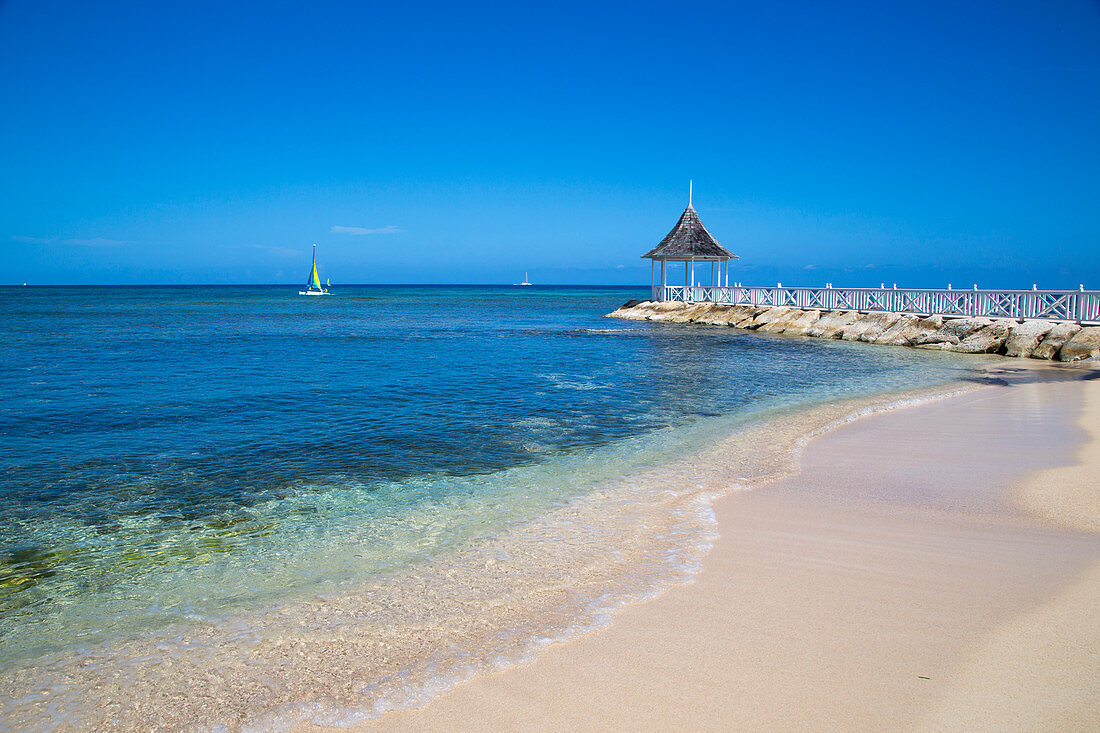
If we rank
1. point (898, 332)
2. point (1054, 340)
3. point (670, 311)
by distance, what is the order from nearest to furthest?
1. point (1054, 340)
2. point (898, 332)
3. point (670, 311)

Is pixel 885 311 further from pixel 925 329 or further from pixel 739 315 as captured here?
pixel 739 315

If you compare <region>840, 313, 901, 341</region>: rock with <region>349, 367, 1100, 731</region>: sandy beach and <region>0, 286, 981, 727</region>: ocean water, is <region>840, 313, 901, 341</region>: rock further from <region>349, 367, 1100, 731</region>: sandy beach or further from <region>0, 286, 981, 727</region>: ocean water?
<region>349, 367, 1100, 731</region>: sandy beach

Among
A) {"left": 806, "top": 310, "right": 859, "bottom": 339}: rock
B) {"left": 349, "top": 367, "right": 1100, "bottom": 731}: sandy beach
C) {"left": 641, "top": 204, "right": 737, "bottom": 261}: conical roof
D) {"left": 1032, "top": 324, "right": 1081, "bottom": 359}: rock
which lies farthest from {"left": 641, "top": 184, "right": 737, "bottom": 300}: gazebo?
{"left": 349, "top": 367, "right": 1100, "bottom": 731}: sandy beach

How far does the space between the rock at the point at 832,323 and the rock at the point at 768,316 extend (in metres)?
2.70

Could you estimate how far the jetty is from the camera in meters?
20.5

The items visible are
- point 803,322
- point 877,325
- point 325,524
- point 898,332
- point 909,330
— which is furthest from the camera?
point 803,322

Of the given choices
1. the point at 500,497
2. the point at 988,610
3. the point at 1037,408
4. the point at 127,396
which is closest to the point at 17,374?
the point at 127,396

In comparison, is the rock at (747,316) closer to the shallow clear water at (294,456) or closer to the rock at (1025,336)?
the rock at (1025,336)

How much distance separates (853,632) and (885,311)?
27237 mm

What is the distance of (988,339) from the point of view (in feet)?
70.9

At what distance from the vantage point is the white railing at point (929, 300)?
21.3 meters

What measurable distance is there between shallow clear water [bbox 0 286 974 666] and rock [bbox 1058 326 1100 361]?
2707mm

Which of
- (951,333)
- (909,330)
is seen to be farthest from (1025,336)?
(909,330)

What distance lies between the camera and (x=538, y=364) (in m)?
18.6
